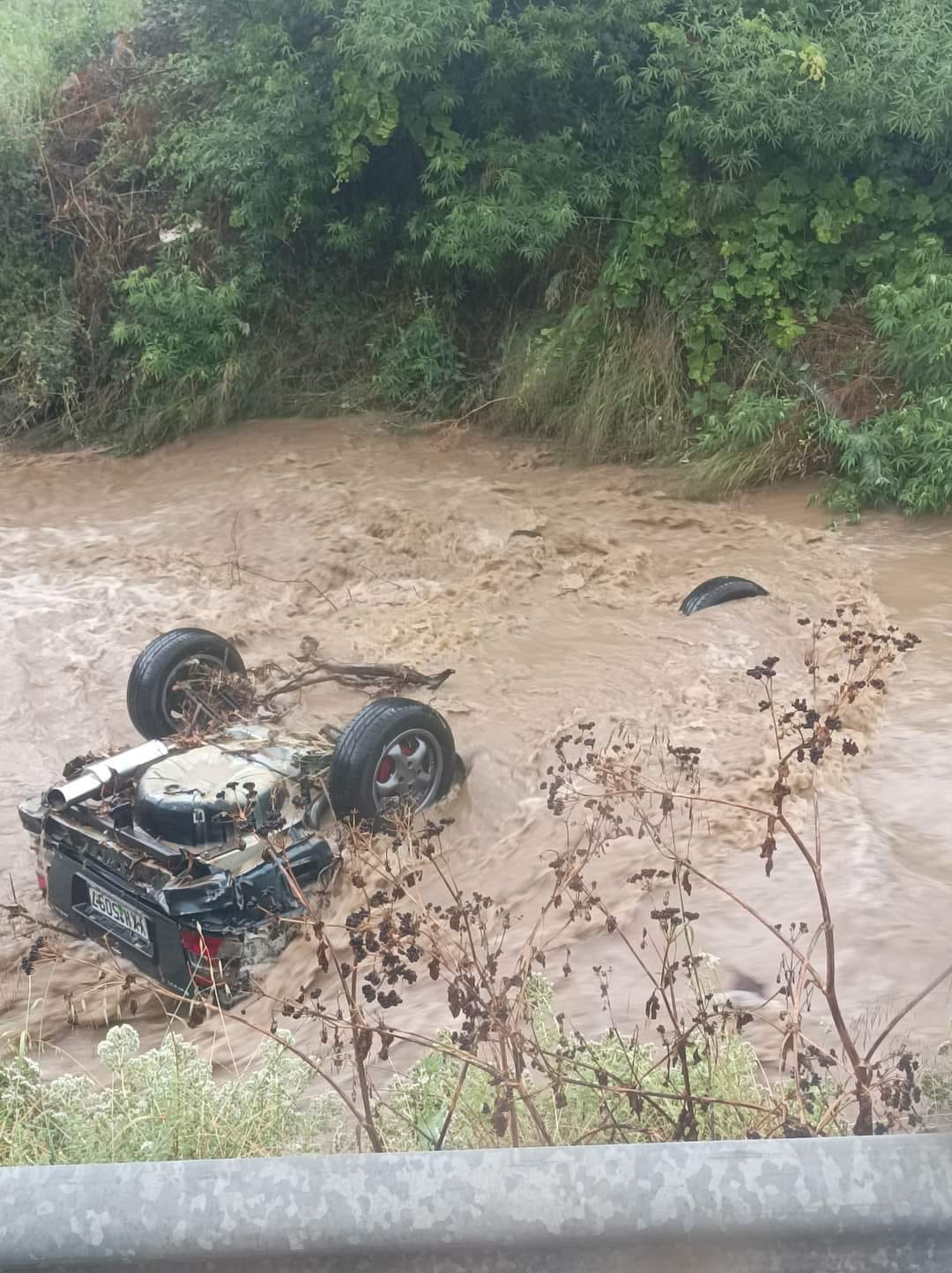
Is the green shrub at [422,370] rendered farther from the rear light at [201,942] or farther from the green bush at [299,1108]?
the green bush at [299,1108]

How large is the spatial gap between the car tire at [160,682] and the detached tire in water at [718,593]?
303cm

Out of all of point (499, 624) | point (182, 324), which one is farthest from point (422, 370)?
point (499, 624)

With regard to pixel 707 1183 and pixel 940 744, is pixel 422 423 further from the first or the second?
pixel 707 1183

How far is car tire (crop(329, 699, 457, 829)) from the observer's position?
507 cm

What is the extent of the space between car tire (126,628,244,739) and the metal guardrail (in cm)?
472

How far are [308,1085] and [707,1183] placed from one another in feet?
6.68

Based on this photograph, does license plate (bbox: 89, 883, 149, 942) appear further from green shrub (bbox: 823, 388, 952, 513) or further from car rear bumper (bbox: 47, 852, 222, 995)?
green shrub (bbox: 823, 388, 952, 513)

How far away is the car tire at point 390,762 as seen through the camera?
16.6 feet

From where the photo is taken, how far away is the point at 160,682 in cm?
604

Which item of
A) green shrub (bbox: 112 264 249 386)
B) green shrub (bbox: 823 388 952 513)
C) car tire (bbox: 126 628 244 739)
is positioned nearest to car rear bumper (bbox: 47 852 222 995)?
car tire (bbox: 126 628 244 739)

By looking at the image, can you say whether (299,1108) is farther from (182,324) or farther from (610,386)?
(182,324)

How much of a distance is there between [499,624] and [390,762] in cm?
259

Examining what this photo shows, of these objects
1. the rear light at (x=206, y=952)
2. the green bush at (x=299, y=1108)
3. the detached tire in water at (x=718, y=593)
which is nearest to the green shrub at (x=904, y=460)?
the detached tire in water at (x=718, y=593)

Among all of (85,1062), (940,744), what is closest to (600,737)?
(940,744)
